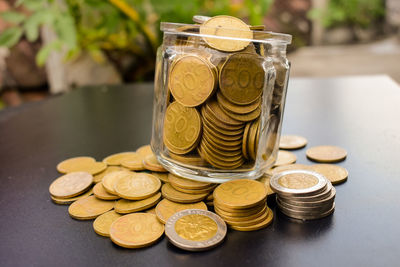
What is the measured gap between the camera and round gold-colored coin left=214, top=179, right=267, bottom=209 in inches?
18.2

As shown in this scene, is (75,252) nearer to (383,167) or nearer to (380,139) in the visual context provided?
(383,167)

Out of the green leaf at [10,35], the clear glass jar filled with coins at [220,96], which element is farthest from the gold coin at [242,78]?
the green leaf at [10,35]

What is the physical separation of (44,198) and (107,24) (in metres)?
1.33

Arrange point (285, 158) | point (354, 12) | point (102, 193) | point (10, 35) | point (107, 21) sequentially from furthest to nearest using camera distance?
point (354, 12) → point (107, 21) → point (10, 35) → point (285, 158) → point (102, 193)

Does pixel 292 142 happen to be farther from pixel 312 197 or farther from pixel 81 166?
pixel 81 166

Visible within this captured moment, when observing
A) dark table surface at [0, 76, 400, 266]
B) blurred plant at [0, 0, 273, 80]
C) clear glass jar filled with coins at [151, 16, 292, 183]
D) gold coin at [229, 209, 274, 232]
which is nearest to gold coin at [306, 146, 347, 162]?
dark table surface at [0, 76, 400, 266]

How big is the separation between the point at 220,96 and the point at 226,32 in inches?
3.6

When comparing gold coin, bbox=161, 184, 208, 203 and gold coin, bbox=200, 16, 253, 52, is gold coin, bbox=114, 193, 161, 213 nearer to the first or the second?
gold coin, bbox=161, 184, 208, 203

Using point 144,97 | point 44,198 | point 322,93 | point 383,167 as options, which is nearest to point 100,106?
point 144,97

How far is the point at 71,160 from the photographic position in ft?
2.35

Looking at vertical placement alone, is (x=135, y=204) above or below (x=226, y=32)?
below

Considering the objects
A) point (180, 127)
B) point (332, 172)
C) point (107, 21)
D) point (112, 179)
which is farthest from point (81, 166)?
point (107, 21)

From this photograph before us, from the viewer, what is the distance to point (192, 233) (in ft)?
1.45

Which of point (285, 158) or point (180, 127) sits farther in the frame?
point (285, 158)
